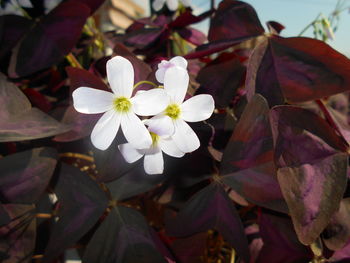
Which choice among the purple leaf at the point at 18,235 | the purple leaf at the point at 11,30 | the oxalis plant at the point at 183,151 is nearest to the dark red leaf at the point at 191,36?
the oxalis plant at the point at 183,151

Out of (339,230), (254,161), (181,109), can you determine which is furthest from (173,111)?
(339,230)

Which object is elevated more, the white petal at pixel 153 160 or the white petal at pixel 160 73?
the white petal at pixel 160 73

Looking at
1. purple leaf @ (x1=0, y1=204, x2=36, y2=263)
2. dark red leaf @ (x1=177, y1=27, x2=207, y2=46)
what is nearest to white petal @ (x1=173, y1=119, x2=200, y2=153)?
purple leaf @ (x1=0, y1=204, x2=36, y2=263)

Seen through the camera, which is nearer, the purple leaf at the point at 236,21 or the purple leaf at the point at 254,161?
the purple leaf at the point at 254,161

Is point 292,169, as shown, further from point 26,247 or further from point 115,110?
point 26,247

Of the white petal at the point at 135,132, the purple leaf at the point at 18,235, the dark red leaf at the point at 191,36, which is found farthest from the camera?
the dark red leaf at the point at 191,36

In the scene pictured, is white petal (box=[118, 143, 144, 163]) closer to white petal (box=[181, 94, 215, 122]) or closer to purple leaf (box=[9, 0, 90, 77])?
white petal (box=[181, 94, 215, 122])

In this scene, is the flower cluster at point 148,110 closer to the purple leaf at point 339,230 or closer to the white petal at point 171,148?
the white petal at point 171,148
